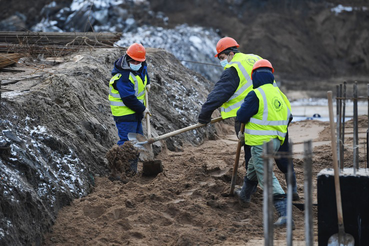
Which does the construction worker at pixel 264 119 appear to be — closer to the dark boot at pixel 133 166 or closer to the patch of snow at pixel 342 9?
the dark boot at pixel 133 166

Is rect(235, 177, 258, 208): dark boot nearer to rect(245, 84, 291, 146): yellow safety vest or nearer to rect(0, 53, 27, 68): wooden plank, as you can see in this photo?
rect(245, 84, 291, 146): yellow safety vest

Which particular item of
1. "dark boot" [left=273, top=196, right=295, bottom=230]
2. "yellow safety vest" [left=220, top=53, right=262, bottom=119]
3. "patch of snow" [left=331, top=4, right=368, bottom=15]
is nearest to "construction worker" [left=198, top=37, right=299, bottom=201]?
"yellow safety vest" [left=220, top=53, right=262, bottom=119]

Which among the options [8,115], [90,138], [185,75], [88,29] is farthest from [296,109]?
[8,115]

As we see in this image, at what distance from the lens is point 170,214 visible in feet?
19.8

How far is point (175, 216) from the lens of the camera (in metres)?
5.97

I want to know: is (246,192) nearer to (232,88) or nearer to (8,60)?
(232,88)

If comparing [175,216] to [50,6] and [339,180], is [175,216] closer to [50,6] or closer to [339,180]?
[339,180]

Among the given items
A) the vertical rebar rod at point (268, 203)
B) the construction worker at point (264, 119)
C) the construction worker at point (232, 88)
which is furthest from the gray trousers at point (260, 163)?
the vertical rebar rod at point (268, 203)

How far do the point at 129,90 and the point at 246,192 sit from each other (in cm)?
224

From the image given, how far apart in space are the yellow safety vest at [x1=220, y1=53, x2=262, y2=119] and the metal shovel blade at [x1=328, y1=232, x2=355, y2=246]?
7.69ft

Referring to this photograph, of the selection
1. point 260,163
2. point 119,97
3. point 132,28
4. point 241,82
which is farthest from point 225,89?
point 132,28

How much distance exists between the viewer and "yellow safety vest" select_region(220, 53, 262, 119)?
21.8 ft

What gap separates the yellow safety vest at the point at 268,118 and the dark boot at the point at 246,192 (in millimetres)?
665

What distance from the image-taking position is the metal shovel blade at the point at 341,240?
15.6ft
